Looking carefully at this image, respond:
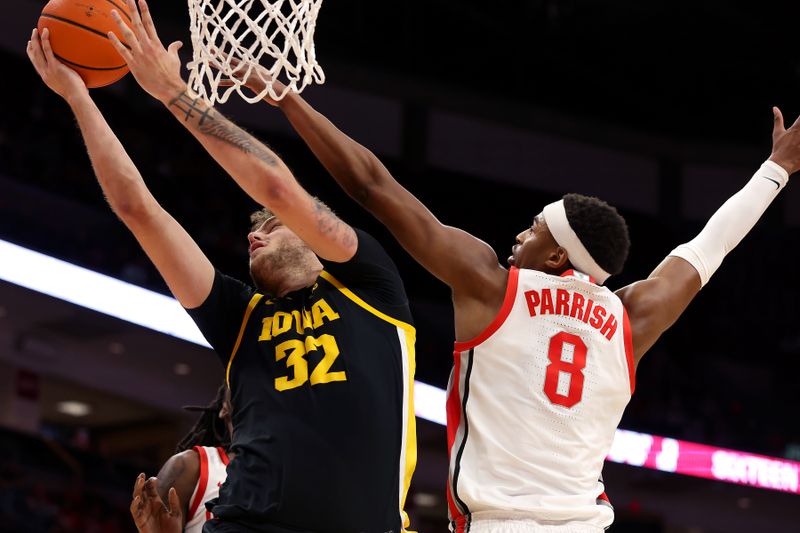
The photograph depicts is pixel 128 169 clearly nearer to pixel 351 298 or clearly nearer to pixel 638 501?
pixel 351 298

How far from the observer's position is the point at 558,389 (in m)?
3.02

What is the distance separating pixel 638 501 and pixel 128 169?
13.9 metres

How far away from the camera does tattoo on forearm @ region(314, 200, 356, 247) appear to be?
276 cm

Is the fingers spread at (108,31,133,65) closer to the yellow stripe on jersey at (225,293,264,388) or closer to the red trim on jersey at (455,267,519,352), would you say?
the yellow stripe on jersey at (225,293,264,388)

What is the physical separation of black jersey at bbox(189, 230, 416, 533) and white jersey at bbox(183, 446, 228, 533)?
767 mm

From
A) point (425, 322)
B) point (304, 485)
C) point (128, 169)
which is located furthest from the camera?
point (425, 322)

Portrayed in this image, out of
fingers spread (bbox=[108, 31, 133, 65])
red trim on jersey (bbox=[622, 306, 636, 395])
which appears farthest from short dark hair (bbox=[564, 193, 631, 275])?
fingers spread (bbox=[108, 31, 133, 65])

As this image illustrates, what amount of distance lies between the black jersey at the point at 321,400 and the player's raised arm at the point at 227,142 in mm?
214

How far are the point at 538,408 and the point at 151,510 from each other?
44.1 inches

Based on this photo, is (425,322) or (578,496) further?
(425,322)

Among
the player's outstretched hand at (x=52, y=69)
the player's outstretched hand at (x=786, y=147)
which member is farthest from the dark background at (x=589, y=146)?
the player's outstretched hand at (x=52, y=69)

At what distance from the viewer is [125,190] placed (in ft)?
9.59

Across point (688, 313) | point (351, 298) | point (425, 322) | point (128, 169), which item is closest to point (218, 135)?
point (128, 169)

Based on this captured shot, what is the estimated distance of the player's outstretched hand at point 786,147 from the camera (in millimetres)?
3693
